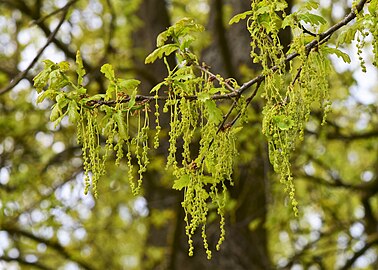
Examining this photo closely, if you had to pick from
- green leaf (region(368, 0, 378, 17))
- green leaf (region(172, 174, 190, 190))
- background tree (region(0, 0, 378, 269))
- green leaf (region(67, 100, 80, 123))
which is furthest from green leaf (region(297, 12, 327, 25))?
background tree (region(0, 0, 378, 269))

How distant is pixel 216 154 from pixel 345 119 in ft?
17.6

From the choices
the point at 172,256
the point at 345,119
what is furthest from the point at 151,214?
the point at 345,119

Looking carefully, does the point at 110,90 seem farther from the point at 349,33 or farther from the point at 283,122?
the point at 349,33

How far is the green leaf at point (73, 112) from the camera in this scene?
2275mm

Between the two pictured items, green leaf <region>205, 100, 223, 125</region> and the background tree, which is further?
the background tree

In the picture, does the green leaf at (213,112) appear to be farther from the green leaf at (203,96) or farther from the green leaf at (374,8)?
the green leaf at (374,8)

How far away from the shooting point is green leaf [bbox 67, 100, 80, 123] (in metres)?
2.28

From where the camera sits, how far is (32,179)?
589 centimetres

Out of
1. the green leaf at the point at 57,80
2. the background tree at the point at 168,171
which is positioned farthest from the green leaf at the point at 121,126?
the background tree at the point at 168,171

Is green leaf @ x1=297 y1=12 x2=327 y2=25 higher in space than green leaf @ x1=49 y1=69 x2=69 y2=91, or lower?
lower

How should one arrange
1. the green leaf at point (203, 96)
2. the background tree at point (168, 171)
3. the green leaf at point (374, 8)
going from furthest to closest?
the background tree at point (168, 171) < the green leaf at point (203, 96) < the green leaf at point (374, 8)

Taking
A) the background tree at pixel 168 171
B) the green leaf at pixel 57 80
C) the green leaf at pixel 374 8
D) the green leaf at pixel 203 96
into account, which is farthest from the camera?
the background tree at pixel 168 171

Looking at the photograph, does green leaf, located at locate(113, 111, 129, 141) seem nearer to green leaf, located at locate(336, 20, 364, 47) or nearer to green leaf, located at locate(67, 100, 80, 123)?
green leaf, located at locate(67, 100, 80, 123)

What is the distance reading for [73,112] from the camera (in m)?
2.28
